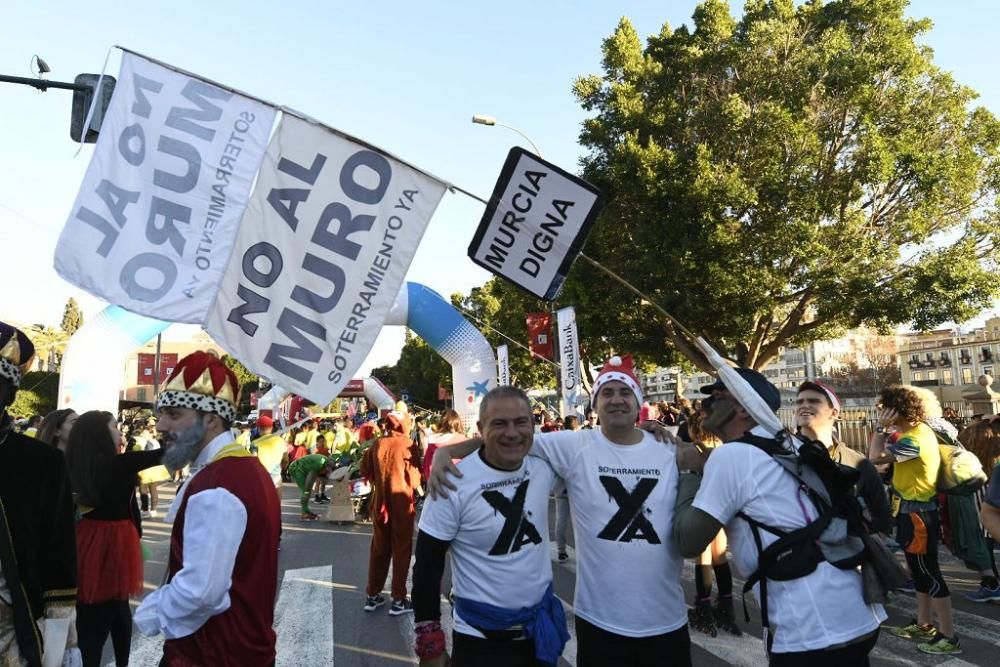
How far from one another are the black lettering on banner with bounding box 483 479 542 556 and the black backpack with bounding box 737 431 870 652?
90 cm

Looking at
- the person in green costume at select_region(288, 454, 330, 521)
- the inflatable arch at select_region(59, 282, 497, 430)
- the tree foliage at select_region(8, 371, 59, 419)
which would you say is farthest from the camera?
the tree foliage at select_region(8, 371, 59, 419)

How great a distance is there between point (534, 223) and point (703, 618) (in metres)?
3.78

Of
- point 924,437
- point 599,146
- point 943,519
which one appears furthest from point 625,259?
point 924,437

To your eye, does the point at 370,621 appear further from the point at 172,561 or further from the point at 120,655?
the point at 172,561

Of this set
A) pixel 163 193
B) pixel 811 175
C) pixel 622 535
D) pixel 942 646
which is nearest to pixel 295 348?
pixel 163 193

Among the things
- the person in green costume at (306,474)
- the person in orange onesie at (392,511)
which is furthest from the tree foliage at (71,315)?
the person in orange onesie at (392,511)

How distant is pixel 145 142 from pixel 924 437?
5.91 m

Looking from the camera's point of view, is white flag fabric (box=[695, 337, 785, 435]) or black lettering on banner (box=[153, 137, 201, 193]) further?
black lettering on banner (box=[153, 137, 201, 193])

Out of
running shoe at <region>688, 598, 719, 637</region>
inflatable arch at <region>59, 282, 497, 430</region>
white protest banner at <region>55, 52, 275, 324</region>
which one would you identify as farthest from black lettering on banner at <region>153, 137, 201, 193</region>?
running shoe at <region>688, 598, 719, 637</region>

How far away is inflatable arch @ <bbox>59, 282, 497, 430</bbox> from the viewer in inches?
425

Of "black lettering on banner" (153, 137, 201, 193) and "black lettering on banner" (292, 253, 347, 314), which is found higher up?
"black lettering on banner" (153, 137, 201, 193)

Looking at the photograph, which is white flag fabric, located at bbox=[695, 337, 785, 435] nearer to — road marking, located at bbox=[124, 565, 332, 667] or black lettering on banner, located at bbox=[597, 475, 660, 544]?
black lettering on banner, located at bbox=[597, 475, 660, 544]

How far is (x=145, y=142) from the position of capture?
3660 millimetres

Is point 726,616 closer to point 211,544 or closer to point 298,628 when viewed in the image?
point 298,628
